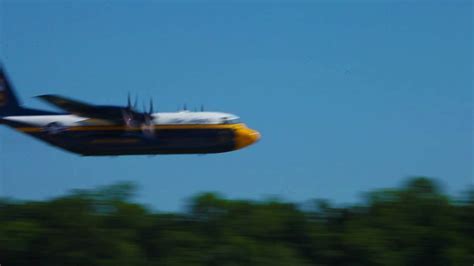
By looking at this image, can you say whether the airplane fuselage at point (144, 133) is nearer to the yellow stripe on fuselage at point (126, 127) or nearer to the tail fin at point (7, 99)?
the yellow stripe on fuselage at point (126, 127)

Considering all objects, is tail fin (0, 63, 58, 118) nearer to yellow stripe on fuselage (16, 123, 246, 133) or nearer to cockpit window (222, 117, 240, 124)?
yellow stripe on fuselage (16, 123, 246, 133)

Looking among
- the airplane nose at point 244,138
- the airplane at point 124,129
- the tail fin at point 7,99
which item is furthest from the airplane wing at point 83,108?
the airplane nose at point 244,138

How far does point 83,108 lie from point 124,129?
1.19m

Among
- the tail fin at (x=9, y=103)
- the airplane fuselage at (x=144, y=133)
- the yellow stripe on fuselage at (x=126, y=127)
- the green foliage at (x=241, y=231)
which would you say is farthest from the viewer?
the green foliage at (x=241, y=231)

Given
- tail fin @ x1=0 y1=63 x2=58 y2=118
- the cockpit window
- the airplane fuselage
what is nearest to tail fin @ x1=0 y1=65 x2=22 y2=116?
tail fin @ x1=0 y1=63 x2=58 y2=118

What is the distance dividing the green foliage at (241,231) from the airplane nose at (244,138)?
7.34 m

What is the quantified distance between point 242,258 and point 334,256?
15.1ft

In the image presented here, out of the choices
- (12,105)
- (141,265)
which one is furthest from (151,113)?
(141,265)

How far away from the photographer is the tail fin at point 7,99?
23.8 meters

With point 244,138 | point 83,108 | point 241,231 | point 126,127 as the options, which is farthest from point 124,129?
point 241,231

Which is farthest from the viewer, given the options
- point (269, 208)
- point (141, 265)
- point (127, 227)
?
point (269, 208)

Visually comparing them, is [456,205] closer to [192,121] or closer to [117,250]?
[117,250]

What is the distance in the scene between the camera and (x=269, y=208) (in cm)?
3572

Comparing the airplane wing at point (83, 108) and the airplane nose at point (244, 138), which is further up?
the airplane wing at point (83, 108)
